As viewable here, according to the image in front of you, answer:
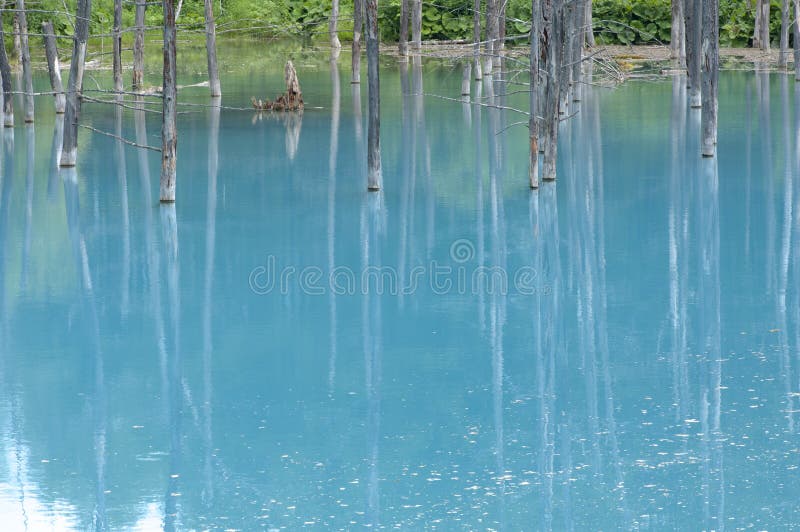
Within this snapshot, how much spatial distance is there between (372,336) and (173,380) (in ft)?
6.77

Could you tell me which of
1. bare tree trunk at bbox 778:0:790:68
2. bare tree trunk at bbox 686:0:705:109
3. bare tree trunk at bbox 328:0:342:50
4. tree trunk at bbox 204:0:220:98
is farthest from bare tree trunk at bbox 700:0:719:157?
bare tree trunk at bbox 328:0:342:50

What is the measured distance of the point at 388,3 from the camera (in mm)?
52062

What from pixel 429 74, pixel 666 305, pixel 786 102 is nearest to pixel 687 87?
pixel 786 102

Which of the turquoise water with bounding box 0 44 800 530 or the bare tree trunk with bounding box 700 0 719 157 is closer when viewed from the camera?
the turquoise water with bounding box 0 44 800 530

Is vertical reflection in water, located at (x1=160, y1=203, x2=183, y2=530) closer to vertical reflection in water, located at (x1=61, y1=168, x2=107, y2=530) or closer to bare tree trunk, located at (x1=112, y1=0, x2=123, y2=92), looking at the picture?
vertical reflection in water, located at (x1=61, y1=168, x2=107, y2=530)

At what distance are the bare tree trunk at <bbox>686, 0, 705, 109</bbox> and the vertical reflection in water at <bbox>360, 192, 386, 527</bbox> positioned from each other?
1101cm

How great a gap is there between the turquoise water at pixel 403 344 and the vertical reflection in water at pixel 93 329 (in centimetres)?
4

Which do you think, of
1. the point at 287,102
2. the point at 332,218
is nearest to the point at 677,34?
the point at 287,102

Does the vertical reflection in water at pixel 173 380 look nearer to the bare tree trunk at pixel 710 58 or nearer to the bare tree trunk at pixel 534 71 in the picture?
the bare tree trunk at pixel 534 71

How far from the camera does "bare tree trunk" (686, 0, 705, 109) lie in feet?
86.0

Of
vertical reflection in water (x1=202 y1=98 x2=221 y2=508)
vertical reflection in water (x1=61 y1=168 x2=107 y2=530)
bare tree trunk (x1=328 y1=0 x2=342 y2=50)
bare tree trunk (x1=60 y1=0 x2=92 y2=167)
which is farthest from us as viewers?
bare tree trunk (x1=328 y1=0 x2=342 y2=50)

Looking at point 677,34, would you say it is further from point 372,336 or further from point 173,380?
point 173,380

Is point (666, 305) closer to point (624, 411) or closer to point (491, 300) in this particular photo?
point (491, 300)

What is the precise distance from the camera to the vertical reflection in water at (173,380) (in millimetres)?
7559
